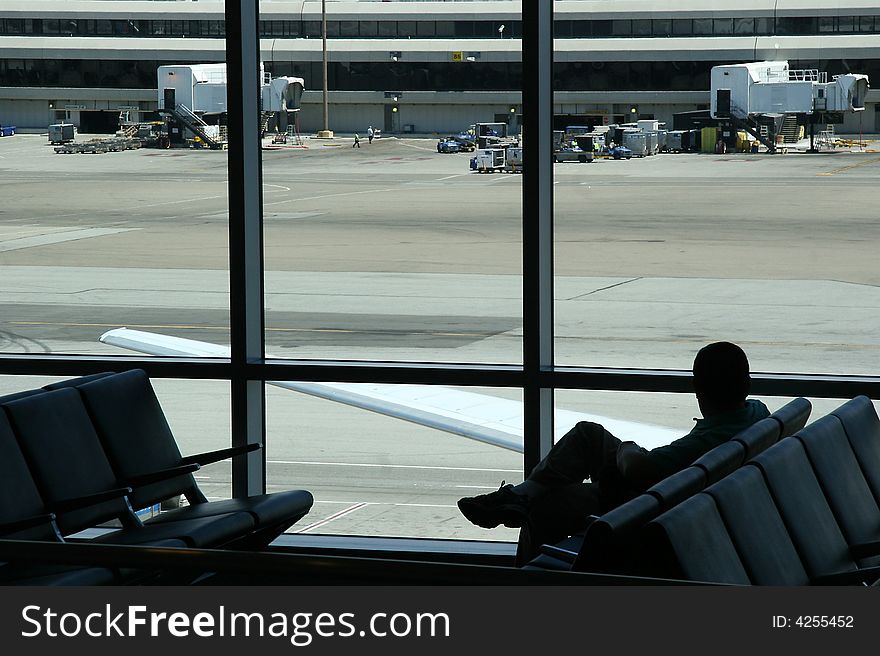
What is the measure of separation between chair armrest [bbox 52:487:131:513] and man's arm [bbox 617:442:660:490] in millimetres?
1559

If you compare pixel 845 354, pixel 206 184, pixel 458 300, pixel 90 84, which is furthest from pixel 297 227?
pixel 90 84

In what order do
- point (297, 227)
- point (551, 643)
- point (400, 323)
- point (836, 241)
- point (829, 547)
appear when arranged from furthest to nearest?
1. point (297, 227)
2. point (836, 241)
3. point (400, 323)
4. point (829, 547)
5. point (551, 643)

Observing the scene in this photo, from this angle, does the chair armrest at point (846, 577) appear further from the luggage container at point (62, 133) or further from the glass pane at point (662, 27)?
the luggage container at point (62, 133)

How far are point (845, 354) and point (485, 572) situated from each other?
14.2m

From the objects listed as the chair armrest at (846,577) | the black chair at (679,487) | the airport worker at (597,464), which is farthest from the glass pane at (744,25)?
the chair armrest at (846,577)

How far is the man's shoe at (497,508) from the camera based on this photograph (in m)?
3.47

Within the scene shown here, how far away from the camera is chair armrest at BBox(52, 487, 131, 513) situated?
11.8ft

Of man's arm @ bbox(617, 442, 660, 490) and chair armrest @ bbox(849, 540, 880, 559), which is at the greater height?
man's arm @ bbox(617, 442, 660, 490)

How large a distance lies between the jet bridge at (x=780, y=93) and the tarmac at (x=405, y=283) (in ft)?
2.92

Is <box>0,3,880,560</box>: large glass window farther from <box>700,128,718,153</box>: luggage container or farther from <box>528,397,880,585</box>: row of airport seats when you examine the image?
<box>528,397,880,585</box>: row of airport seats

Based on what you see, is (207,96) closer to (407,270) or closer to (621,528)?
(621,528)

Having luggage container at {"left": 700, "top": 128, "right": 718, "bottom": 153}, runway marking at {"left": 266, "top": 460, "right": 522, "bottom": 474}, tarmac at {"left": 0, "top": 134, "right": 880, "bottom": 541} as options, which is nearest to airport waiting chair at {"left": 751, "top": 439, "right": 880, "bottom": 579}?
tarmac at {"left": 0, "top": 134, "right": 880, "bottom": 541}

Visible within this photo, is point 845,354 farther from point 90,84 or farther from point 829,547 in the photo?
point 829,547

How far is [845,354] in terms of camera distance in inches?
588
